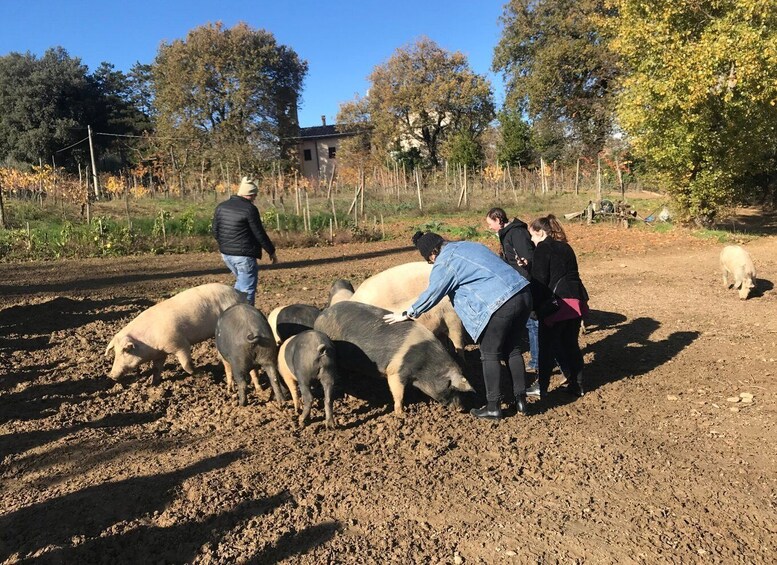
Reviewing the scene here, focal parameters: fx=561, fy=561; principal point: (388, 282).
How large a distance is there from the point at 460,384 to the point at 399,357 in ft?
1.71

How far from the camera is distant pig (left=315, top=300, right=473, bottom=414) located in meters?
4.44

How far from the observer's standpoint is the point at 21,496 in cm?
346

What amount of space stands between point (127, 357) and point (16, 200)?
18.8m

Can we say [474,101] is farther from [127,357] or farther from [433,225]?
[127,357]

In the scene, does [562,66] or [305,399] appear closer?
[305,399]

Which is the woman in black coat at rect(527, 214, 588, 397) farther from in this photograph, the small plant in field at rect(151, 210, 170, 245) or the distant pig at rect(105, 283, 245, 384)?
the small plant in field at rect(151, 210, 170, 245)

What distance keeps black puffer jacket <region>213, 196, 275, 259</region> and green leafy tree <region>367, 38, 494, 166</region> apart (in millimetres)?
34145

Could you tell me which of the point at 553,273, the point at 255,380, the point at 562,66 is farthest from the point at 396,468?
the point at 562,66

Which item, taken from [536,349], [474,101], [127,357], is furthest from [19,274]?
[474,101]

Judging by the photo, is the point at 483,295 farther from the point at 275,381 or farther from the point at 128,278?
the point at 128,278

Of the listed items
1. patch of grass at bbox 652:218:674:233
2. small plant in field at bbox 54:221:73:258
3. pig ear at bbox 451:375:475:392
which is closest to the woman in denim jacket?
pig ear at bbox 451:375:475:392

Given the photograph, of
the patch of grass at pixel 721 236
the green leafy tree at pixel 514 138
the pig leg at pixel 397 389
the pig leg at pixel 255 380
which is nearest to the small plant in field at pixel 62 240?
the pig leg at pixel 255 380

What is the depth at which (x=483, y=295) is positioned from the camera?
4145 millimetres

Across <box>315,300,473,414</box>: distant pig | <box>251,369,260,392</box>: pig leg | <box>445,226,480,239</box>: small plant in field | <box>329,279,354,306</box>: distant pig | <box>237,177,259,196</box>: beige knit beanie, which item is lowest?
<box>251,369,260,392</box>: pig leg
